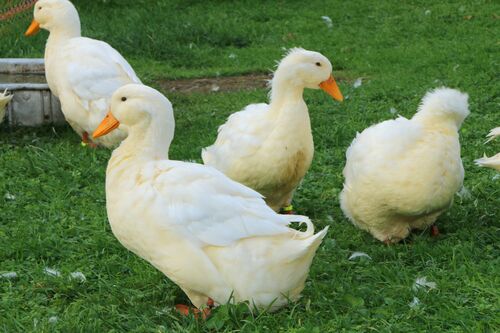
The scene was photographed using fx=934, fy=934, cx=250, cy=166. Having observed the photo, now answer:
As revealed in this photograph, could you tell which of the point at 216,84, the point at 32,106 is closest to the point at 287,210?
the point at 32,106

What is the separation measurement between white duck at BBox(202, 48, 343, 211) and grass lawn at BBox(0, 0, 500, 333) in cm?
46

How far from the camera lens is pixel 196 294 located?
4273mm

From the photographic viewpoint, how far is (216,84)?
384 inches

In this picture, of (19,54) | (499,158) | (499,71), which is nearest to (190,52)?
(19,54)

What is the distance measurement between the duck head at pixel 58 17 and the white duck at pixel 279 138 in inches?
101

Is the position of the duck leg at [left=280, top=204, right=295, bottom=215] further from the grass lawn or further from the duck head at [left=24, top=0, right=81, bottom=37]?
the duck head at [left=24, top=0, right=81, bottom=37]

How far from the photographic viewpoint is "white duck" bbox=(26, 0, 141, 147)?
23.3 ft

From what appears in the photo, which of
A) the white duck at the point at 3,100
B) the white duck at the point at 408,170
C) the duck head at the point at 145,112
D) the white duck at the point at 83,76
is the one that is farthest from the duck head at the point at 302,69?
the white duck at the point at 3,100

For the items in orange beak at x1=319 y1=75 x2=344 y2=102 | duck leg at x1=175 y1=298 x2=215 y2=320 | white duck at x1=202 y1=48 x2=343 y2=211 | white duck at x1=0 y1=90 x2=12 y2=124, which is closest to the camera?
duck leg at x1=175 y1=298 x2=215 y2=320

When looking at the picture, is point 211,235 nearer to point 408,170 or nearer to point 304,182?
point 408,170

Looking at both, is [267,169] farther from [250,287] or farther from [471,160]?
[471,160]

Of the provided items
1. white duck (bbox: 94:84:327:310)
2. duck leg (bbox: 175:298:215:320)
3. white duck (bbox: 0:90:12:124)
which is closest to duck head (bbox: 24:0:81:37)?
white duck (bbox: 0:90:12:124)

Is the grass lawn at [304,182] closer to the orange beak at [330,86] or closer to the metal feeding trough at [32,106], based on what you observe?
the metal feeding trough at [32,106]

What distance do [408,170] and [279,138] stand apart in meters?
0.82
